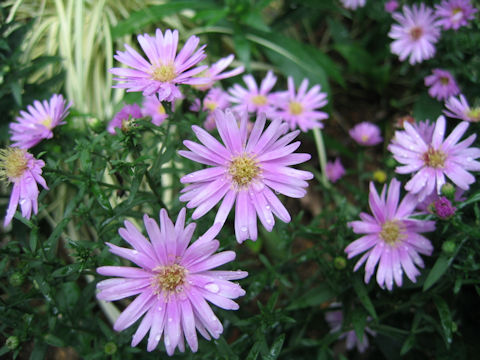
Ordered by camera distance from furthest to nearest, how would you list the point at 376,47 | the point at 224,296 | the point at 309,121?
the point at 376,47, the point at 309,121, the point at 224,296

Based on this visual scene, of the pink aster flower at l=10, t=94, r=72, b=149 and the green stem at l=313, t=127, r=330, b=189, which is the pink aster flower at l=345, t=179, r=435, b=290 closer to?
the green stem at l=313, t=127, r=330, b=189

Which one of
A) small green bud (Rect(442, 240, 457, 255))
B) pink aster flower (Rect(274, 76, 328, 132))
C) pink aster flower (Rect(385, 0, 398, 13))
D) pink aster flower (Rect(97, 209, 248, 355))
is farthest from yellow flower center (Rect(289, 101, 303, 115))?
pink aster flower (Rect(97, 209, 248, 355))

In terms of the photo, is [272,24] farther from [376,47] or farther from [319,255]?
[319,255]

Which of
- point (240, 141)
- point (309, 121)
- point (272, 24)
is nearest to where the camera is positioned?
point (240, 141)

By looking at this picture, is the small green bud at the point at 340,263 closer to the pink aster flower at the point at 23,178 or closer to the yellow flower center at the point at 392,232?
the yellow flower center at the point at 392,232

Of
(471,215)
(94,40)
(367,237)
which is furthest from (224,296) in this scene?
(94,40)

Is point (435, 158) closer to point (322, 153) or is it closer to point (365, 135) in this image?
point (365, 135)
